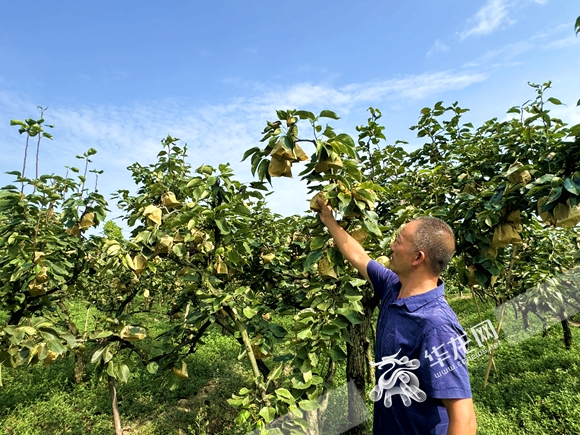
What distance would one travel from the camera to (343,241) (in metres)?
1.69

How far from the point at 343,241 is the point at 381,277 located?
258mm

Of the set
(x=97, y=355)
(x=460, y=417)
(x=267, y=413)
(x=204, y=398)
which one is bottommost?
(x=204, y=398)

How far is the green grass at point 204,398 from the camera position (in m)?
3.53

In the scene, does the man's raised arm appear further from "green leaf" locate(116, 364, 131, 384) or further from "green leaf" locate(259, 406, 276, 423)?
"green leaf" locate(116, 364, 131, 384)

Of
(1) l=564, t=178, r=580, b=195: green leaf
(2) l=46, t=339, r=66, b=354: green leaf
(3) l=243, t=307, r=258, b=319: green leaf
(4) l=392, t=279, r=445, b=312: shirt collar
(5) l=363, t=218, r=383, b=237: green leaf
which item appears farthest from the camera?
(3) l=243, t=307, r=258, b=319: green leaf

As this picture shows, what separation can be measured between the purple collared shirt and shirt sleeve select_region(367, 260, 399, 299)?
0.20 m

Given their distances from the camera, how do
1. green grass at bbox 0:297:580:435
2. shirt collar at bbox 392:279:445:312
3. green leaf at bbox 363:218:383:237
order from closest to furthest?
1. shirt collar at bbox 392:279:445:312
2. green leaf at bbox 363:218:383:237
3. green grass at bbox 0:297:580:435

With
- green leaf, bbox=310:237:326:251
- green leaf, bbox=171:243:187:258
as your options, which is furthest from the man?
green leaf, bbox=171:243:187:258

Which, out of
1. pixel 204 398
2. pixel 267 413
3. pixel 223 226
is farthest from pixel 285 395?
pixel 204 398

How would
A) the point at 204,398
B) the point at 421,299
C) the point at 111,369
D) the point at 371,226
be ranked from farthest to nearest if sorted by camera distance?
1. the point at 204,398
2. the point at 111,369
3. the point at 371,226
4. the point at 421,299

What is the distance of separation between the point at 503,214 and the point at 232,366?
442 centimetres

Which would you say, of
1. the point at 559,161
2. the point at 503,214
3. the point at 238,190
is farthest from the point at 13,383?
the point at 559,161

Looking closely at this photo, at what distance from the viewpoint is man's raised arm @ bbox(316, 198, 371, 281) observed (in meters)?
1.69

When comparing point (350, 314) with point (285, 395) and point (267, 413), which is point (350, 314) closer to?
point (285, 395)
